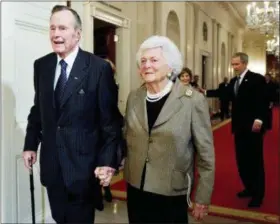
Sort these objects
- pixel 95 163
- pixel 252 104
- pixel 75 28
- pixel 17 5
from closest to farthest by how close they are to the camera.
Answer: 1. pixel 75 28
2. pixel 95 163
3. pixel 17 5
4. pixel 252 104

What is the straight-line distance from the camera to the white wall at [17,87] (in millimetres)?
2299

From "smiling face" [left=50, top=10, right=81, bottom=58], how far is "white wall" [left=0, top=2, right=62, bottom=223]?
2.99 feet

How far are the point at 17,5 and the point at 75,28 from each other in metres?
1.03

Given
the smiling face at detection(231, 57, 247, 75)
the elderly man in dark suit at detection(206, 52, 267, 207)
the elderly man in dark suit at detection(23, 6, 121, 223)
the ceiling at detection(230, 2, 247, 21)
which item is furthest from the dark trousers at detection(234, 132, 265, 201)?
the ceiling at detection(230, 2, 247, 21)

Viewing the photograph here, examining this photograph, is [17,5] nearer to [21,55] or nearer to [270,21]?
[21,55]

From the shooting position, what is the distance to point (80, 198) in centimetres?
164

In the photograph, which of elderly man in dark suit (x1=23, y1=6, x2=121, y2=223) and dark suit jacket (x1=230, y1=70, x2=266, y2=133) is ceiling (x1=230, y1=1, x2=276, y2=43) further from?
elderly man in dark suit (x1=23, y1=6, x2=121, y2=223)

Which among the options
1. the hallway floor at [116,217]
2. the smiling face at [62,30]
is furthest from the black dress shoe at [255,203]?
the smiling face at [62,30]

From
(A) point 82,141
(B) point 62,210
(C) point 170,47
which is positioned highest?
(C) point 170,47

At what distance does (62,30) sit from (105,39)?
11.7 feet

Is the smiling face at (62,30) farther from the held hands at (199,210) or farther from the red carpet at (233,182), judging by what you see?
the red carpet at (233,182)

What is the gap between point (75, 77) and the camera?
1.55 metres

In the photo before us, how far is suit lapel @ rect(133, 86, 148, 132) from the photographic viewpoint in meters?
1.60

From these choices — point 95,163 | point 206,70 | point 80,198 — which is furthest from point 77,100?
point 206,70
